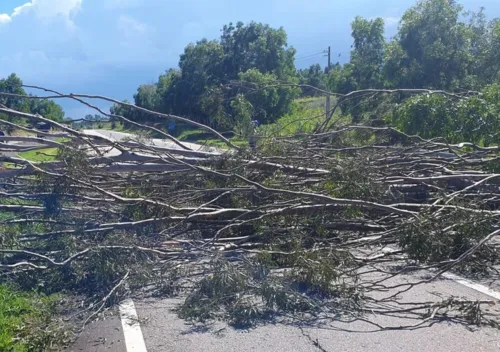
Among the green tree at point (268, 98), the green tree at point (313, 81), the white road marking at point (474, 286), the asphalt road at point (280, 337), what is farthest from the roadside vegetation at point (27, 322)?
the green tree at point (313, 81)

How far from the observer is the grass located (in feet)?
17.7

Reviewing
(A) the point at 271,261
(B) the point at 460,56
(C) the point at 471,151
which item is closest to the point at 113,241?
(A) the point at 271,261

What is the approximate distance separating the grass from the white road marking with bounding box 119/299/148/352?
631 millimetres

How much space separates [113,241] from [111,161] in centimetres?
161

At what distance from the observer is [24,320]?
589 cm

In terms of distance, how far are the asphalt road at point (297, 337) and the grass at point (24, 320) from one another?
33cm

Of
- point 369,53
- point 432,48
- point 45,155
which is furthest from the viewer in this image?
point 369,53

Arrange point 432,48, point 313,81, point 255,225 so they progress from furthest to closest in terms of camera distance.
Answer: point 313,81 < point 432,48 < point 255,225

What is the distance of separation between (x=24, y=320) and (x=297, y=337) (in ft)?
8.05

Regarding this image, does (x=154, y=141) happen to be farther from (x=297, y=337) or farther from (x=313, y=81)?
(x=313, y=81)

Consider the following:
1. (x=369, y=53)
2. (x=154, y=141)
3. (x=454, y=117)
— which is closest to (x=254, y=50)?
(x=369, y=53)

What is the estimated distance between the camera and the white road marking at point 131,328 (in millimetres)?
5395

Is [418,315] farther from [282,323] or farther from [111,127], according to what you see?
[111,127]

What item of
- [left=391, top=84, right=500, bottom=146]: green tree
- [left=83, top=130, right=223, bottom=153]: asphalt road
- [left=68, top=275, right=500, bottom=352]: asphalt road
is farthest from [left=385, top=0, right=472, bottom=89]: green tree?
[left=68, top=275, right=500, bottom=352]: asphalt road
